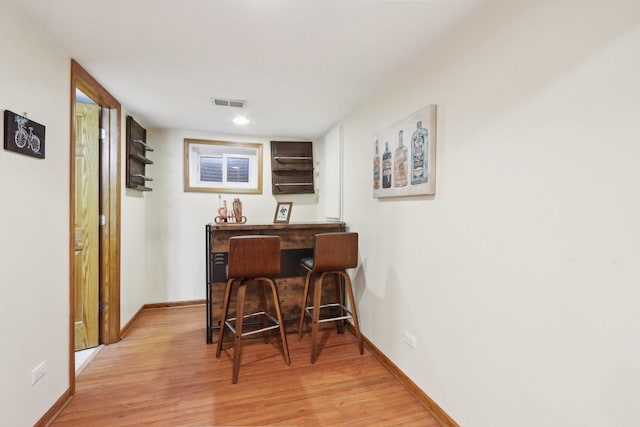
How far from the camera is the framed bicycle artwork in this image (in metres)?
1.43

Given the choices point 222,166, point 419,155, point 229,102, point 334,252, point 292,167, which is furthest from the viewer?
point 292,167

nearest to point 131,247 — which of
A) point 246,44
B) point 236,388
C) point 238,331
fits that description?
point 238,331

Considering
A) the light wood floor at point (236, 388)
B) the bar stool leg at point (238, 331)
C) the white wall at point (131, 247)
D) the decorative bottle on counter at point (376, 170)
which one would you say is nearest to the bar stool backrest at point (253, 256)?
the bar stool leg at point (238, 331)

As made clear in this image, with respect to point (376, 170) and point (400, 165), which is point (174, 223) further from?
point (400, 165)

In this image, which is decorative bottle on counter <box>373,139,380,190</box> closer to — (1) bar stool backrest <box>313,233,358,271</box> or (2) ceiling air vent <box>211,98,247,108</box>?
(1) bar stool backrest <box>313,233,358,271</box>

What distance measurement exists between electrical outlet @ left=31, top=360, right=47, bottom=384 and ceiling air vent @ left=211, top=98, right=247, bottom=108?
90.3 inches

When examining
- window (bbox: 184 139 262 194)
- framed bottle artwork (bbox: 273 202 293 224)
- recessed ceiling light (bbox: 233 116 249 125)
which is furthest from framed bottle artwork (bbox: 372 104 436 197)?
window (bbox: 184 139 262 194)

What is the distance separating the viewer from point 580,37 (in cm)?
109

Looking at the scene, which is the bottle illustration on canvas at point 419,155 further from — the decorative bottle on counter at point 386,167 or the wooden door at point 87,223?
the wooden door at point 87,223

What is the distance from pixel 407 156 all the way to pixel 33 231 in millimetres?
2308

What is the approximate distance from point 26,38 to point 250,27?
116cm

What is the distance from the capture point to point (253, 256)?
7.49 ft

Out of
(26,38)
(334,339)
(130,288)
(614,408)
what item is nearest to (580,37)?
(614,408)

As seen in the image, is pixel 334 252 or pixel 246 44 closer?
pixel 246 44
